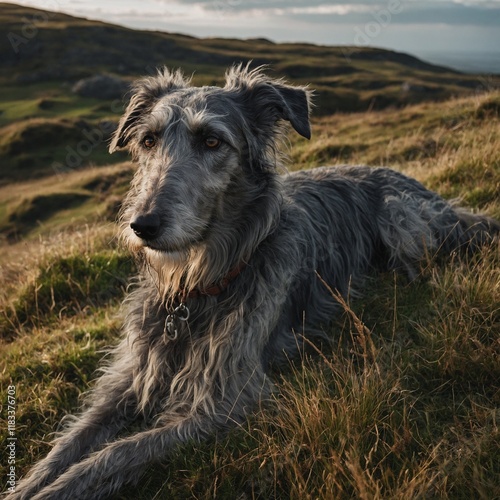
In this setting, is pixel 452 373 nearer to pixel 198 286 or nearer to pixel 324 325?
pixel 324 325

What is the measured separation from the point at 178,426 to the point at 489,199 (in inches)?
245

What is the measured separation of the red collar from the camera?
4926 mm

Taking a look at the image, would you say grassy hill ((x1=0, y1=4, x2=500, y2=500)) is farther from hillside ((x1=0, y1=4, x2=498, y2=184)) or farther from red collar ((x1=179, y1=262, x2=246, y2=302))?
hillside ((x1=0, y1=4, x2=498, y2=184))

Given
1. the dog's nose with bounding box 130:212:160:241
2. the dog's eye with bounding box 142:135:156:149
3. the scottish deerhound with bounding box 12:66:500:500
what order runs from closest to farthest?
the dog's nose with bounding box 130:212:160:241, the scottish deerhound with bounding box 12:66:500:500, the dog's eye with bounding box 142:135:156:149

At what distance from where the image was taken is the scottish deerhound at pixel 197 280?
13.8 ft

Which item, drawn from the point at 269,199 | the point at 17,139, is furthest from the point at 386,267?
the point at 17,139

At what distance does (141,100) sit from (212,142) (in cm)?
140

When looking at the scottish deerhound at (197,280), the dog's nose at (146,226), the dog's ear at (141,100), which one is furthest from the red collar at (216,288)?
the dog's ear at (141,100)

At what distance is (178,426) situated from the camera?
430 cm

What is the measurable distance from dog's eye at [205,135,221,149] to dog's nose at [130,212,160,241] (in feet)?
3.35

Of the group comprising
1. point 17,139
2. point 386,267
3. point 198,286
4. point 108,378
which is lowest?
point 17,139

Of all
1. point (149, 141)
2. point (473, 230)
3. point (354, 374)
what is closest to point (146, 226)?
point (149, 141)

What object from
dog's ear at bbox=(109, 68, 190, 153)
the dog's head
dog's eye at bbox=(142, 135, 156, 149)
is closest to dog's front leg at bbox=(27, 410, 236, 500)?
the dog's head

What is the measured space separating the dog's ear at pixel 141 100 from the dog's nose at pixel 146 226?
1902mm
